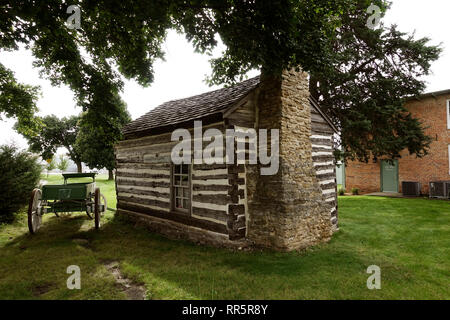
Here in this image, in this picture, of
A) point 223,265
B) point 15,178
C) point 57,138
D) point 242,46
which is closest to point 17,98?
point 15,178

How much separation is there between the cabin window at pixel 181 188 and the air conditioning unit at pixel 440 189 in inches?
625

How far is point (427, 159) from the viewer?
1571 centimetres

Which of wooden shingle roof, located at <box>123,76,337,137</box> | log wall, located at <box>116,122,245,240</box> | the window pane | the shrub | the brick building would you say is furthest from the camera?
the brick building

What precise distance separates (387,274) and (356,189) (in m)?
15.3

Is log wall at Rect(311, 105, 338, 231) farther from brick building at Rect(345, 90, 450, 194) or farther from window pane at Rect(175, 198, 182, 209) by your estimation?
brick building at Rect(345, 90, 450, 194)

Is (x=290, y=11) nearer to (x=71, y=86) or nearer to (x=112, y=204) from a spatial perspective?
(x=71, y=86)

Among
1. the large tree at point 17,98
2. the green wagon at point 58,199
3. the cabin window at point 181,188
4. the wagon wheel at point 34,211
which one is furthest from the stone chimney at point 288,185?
the large tree at point 17,98

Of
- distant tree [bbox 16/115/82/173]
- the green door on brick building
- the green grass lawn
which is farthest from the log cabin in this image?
distant tree [bbox 16/115/82/173]

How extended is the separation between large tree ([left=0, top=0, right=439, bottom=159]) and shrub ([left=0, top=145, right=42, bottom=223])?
4289 mm

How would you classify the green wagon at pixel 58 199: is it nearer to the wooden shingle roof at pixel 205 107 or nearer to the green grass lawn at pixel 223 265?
the green grass lawn at pixel 223 265

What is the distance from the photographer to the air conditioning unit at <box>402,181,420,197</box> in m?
15.7

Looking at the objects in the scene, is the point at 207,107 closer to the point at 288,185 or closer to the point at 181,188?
the point at 181,188

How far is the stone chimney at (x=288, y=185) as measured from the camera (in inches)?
240

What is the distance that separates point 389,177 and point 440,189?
119 inches
